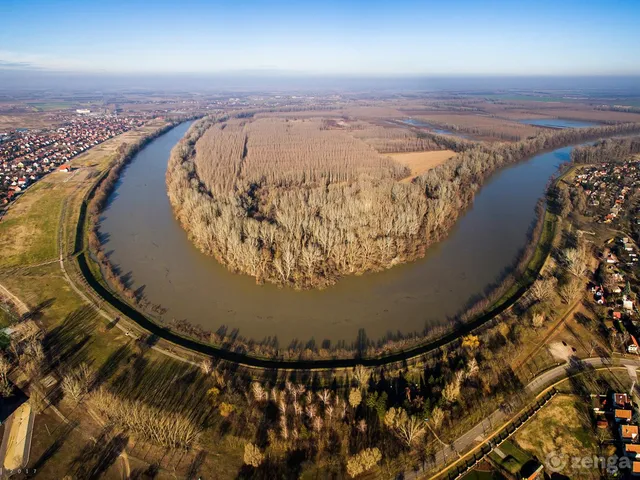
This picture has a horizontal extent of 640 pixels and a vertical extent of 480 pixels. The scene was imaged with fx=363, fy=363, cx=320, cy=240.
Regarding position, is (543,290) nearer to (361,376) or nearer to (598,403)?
(598,403)

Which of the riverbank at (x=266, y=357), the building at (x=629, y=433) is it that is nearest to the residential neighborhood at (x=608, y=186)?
the riverbank at (x=266, y=357)

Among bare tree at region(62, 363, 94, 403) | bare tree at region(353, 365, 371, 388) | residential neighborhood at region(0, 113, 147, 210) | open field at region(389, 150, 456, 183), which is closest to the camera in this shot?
bare tree at region(62, 363, 94, 403)

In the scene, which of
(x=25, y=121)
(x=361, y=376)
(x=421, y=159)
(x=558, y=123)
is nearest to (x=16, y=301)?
(x=361, y=376)

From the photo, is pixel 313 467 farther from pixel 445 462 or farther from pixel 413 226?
pixel 413 226

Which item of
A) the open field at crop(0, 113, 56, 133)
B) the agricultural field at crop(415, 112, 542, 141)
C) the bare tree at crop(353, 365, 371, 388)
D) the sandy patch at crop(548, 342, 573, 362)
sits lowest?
the sandy patch at crop(548, 342, 573, 362)

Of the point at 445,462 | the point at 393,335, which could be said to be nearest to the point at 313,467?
the point at 445,462

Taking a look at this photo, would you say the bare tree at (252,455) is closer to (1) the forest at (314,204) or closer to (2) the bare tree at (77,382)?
(2) the bare tree at (77,382)

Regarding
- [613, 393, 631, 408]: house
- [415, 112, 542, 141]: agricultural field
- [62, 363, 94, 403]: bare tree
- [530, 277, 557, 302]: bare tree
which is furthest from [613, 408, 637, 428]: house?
[415, 112, 542, 141]: agricultural field

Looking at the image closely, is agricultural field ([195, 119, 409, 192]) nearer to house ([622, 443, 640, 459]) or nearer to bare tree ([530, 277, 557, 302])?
bare tree ([530, 277, 557, 302])
